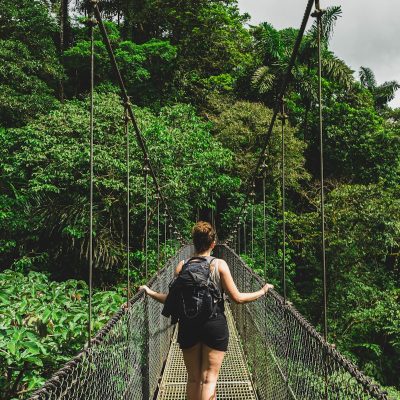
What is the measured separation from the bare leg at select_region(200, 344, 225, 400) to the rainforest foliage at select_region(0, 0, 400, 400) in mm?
729

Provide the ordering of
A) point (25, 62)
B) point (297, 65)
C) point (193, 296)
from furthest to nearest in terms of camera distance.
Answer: point (297, 65) < point (25, 62) < point (193, 296)

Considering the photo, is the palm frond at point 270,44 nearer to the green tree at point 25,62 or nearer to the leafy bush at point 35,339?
the green tree at point 25,62

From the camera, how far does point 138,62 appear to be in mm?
11797

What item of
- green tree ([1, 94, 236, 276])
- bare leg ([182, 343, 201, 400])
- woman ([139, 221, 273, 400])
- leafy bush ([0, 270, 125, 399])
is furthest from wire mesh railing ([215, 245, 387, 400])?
green tree ([1, 94, 236, 276])

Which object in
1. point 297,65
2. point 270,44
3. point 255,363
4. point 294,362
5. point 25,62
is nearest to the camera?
point 294,362

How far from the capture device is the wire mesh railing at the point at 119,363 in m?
0.97

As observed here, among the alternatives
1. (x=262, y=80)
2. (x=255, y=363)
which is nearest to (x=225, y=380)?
(x=255, y=363)

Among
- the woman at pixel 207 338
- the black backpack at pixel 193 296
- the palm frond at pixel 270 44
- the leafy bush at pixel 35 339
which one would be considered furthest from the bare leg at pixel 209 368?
the palm frond at pixel 270 44

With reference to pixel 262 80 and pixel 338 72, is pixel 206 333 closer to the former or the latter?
pixel 262 80

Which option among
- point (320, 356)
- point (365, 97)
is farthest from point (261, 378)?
point (365, 97)

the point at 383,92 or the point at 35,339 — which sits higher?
the point at 383,92

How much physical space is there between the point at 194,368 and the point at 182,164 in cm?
614

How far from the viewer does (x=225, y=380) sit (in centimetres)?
238

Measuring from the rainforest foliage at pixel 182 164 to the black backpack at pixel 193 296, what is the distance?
0.75m
